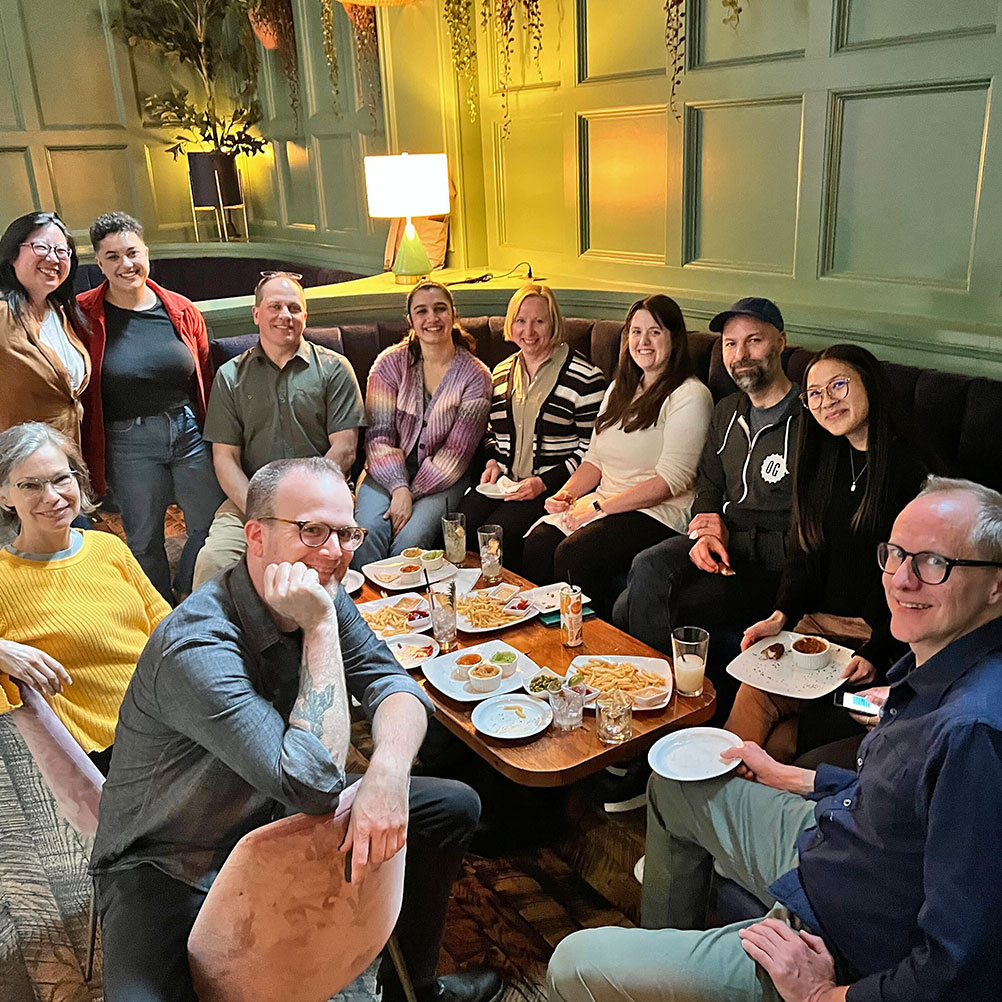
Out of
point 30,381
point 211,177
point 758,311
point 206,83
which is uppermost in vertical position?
point 206,83

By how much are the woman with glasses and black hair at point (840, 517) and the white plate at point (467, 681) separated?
1.71ft

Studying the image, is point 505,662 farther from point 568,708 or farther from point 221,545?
point 221,545

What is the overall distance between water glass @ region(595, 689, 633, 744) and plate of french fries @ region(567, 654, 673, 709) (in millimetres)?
64

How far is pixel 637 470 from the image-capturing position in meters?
3.03

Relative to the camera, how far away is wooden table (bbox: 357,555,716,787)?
1760 mm

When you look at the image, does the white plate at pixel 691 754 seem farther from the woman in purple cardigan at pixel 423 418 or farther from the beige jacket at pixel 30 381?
the beige jacket at pixel 30 381

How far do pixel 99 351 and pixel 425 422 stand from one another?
3.76ft

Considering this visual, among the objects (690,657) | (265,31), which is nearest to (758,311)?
(690,657)

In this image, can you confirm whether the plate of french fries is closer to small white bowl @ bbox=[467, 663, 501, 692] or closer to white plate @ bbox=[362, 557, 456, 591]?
small white bowl @ bbox=[467, 663, 501, 692]

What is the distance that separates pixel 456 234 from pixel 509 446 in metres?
1.79

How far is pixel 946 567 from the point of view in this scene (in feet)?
4.16

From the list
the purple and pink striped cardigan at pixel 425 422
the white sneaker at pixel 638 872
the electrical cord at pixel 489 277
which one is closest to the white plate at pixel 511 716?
the white sneaker at pixel 638 872

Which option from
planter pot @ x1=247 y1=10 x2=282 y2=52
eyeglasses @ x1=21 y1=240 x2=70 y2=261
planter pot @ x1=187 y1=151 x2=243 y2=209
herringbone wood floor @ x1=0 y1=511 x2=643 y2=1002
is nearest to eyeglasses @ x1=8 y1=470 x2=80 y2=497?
herringbone wood floor @ x1=0 y1=511 x2=643 y2=1002

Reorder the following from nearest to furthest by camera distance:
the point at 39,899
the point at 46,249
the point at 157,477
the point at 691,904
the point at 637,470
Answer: the point at 691,904
the point at 39,899
the point at 46,249
the point at 637,470
the point at 157,477
